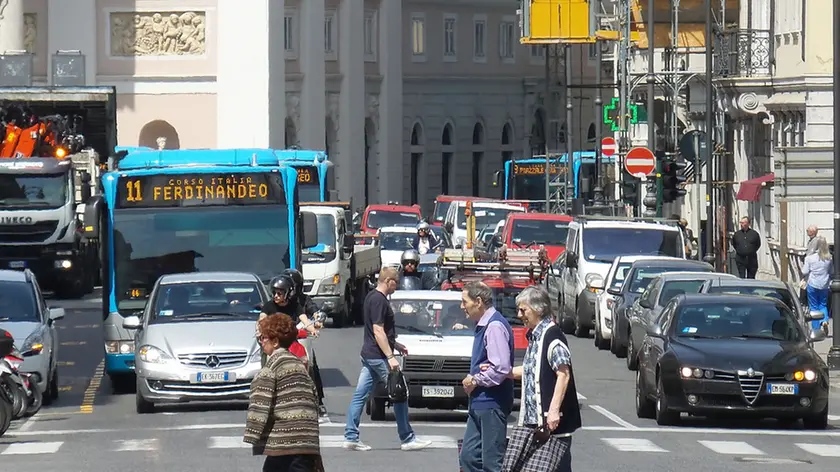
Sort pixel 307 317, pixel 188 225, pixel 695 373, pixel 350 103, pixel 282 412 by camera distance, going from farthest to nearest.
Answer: pixel 350 103 < pixel 188 225 < pixel 695 373 < pixel 307 317 < pixel 282 412

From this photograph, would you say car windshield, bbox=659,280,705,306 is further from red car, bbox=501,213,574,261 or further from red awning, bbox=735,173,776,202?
red awning, bbox=735,173,776,202

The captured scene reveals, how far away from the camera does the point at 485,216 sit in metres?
55.8

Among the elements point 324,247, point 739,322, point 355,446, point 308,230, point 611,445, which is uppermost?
→ point 308,230

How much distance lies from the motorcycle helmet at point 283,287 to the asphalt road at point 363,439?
137cm

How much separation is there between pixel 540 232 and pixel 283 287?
23076 millimetres

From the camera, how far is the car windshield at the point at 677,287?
27422mm

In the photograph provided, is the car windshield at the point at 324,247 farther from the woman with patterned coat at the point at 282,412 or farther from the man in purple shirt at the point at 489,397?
the woman with patterned coat at the point at 282,412

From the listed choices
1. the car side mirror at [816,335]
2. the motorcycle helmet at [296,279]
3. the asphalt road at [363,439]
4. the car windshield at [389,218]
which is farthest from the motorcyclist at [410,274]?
the car windshield at [389,218]

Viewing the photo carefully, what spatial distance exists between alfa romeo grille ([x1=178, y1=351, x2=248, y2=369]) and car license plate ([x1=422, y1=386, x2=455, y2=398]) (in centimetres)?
206

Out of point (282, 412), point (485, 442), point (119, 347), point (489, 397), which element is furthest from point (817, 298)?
point (282, 412)

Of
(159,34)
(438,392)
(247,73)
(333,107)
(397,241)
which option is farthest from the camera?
(333,107)

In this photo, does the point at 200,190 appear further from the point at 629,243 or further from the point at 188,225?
the point at 629,243

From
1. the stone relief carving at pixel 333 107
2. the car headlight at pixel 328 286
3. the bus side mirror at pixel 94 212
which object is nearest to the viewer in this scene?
the bus side mirror at pixel 94 212

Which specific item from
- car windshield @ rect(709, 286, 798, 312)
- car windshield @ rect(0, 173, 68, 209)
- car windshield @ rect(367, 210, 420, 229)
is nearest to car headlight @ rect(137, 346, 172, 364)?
car windshield @ rect(709, 286, 798, 312)
